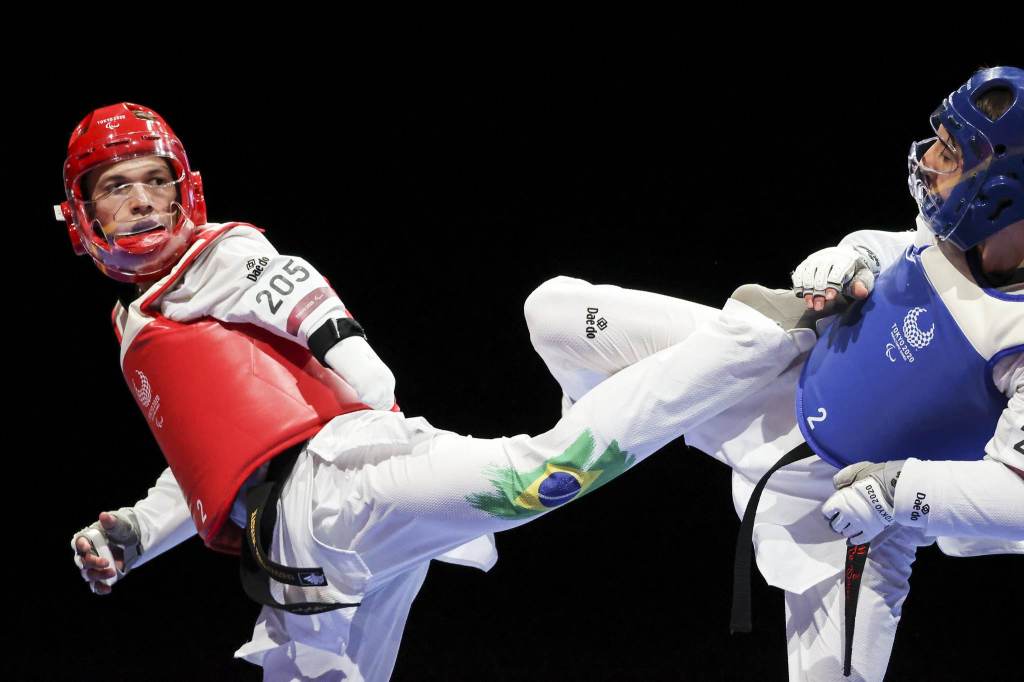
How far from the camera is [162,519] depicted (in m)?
2.59

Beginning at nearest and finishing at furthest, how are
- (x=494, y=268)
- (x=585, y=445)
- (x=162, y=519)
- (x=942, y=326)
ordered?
→ (x=942, y=326) < (x=585, y=445) < (x=162, y=519) < (x=494, y=268)

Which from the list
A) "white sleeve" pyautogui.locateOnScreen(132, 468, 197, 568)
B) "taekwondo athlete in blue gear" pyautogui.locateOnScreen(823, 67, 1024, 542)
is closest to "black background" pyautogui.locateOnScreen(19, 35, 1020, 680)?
"white sleeve" pyautogui.locateOnScreen(132, 468, 197, 568)

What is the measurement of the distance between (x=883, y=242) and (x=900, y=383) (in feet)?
1.14

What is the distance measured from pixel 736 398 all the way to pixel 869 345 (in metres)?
0.25

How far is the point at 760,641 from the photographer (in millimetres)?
3188

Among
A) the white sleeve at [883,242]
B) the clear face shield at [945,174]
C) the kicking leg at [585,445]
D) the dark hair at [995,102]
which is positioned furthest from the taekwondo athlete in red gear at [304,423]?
the dark hair at [995,102]

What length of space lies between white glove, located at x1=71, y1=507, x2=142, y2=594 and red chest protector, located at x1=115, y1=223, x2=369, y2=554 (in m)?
0.21

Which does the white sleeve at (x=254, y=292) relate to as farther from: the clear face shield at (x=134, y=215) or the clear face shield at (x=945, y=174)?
the clear face shield at (x=945, y=174)

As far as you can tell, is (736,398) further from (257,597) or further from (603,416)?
(257,597)

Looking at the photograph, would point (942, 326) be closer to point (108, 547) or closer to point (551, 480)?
point (551, 480)

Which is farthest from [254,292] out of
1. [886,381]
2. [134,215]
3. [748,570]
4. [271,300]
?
[886,381]

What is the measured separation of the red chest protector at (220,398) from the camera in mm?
2307

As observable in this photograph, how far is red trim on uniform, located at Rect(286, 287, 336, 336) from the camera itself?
2312mm

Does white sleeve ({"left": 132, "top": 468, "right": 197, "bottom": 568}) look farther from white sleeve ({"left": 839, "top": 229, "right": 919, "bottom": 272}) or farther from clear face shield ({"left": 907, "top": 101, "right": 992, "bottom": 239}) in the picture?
clear face shield ({"left": 907, "top": 101, "right": 992, "bottom": 239})
